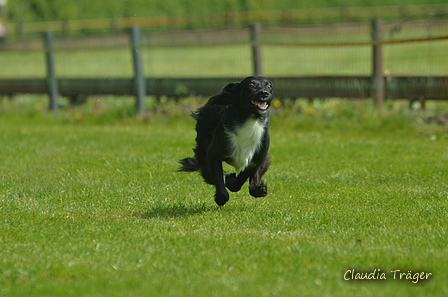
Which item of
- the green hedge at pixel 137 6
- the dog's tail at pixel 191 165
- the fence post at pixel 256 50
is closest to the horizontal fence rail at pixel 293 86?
the fence post at pixel 256 50

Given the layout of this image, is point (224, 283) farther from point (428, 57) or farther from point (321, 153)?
point (428, 57)

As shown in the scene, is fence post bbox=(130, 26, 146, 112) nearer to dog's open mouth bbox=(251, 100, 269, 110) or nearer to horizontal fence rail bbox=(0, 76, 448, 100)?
horizontal fence rail bbox=(0, 76, 448, 100)

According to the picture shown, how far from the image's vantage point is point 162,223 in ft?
20.5

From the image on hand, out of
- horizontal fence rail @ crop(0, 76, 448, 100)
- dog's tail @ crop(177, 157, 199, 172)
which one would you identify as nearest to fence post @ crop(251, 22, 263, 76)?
horizontal fence rail @ crop(0, 76, 448, 100)

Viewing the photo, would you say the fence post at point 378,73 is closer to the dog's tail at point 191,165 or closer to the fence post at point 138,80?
the fence post at point 138,80

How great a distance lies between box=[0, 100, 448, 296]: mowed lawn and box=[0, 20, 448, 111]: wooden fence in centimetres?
67

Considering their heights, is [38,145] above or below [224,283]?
below

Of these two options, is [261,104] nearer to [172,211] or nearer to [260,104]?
[260,104]

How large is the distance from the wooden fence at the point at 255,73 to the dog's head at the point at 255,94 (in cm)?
542

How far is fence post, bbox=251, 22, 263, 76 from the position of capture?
13336mm

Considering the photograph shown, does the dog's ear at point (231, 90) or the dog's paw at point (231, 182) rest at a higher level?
the dog's ear at point (231, 90)

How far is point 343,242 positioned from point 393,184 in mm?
2652

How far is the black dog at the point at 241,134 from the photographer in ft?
21.3

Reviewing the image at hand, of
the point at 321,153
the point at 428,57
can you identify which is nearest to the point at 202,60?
the point at 428,57
